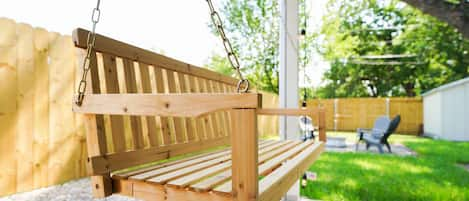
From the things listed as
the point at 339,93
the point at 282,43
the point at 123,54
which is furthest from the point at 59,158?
the point at 339,93

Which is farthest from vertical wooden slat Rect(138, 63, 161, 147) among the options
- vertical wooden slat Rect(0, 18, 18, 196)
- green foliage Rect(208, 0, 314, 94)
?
green foliage Rect(208, 0, 314, 94)

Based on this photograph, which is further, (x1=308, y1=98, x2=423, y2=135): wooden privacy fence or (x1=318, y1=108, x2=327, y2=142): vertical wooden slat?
(x1=308, y1=98, x2=423, y2=135): wooden privacy fence

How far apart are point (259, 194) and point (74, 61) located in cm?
236

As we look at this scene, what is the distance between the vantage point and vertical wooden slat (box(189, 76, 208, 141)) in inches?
64.6

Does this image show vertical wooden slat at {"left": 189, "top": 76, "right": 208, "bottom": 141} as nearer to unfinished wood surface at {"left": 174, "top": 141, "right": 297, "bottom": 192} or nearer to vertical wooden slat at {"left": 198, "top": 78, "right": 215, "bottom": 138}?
vertical wooden slat at {"left": 198, "top": 78, "right": 215, "bottom": 138}

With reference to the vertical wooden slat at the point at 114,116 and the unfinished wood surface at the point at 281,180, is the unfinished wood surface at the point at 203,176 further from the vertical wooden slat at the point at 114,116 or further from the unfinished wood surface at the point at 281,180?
the vertical wooden slat at the point at 114,116

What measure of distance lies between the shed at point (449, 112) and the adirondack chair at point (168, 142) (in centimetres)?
637

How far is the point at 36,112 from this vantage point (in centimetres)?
225

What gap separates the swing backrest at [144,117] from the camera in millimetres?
1046

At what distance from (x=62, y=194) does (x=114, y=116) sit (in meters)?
1.46

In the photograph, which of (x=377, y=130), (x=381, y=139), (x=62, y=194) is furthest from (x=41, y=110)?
(x=377, y=130)

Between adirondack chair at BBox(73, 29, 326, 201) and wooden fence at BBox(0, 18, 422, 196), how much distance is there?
4.55ft

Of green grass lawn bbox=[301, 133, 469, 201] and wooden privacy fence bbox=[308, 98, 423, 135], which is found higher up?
wooden privacy fence bbox=[308, 98, 423, 135]

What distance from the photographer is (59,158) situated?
241cm
